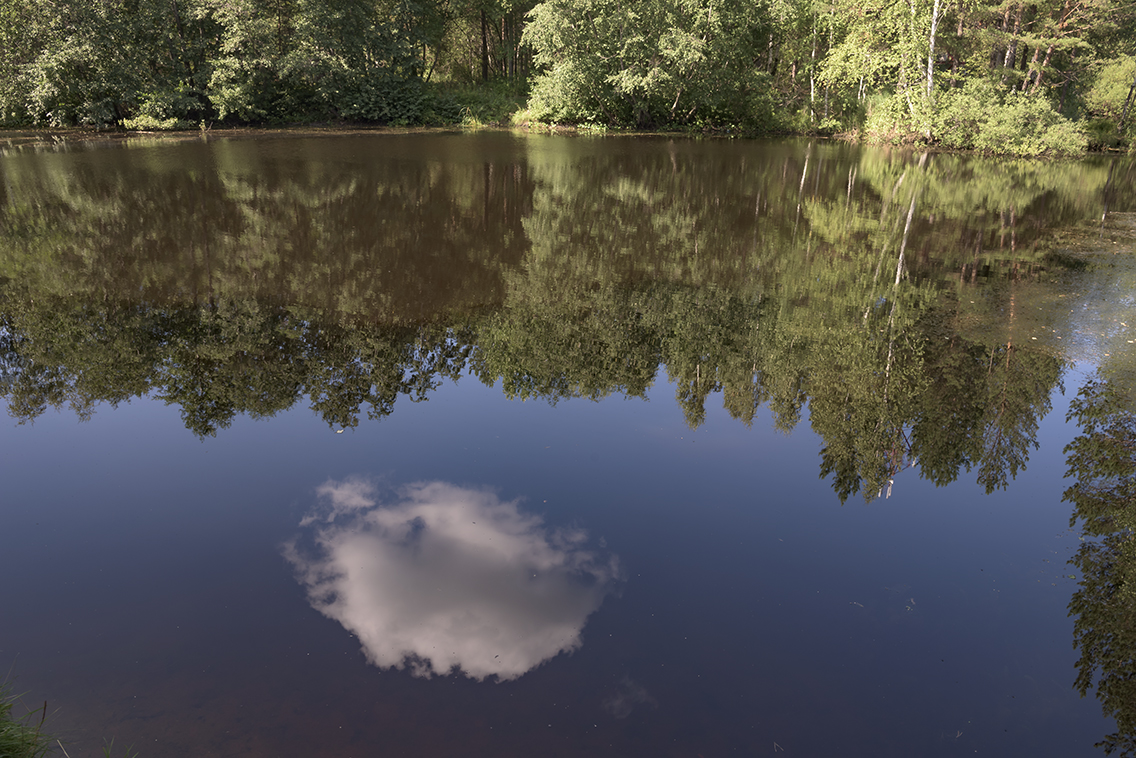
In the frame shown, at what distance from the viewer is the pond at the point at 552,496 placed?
387 centimetres

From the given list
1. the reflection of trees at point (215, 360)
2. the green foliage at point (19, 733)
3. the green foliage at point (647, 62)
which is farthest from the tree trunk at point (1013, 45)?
the green foliage at point (19, 733)

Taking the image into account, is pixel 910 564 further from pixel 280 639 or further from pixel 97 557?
pixel 97 557

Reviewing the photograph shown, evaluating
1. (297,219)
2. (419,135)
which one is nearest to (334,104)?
(419,135)

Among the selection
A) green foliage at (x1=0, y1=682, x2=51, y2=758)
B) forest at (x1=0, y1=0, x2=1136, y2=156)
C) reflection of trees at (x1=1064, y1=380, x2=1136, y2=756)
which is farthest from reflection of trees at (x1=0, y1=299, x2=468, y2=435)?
forest at (x1=0, y1=0, x2=1136, y2=156)

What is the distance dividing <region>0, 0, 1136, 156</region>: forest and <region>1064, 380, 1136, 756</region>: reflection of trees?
82.6ft

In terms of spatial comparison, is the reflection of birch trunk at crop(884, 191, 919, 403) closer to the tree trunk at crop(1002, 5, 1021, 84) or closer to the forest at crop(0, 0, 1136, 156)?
the forest at crop(0, 0, 1136, 156)

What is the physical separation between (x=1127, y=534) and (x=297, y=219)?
1274 cm

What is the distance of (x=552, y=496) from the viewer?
5.67 meters

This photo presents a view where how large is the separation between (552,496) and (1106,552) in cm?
395

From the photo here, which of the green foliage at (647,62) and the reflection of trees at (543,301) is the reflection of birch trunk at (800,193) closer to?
the reflection of trees at (543,301)

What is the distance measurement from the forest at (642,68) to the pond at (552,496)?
19324mm

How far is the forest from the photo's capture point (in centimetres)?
2756

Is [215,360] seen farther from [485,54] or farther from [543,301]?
[485,54]

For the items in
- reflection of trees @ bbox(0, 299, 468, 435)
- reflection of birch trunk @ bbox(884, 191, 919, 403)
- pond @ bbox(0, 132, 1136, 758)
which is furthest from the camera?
reflection of birch trunk @ bbox(884, 191, 919, 403)
